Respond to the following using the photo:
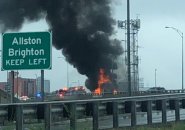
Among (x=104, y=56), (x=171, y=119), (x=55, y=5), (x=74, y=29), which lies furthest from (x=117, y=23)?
(x=171, y=119)

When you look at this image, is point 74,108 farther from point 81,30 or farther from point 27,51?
point 81,30

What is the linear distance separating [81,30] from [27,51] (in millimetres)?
61374

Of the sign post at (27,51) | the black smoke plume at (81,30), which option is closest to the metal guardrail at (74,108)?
the sign post at (27,51)

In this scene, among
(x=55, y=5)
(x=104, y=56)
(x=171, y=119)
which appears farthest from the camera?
(x=104, y=56)

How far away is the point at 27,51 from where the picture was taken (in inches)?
459

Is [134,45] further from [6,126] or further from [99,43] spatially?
[6,126]

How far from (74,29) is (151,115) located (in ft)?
186

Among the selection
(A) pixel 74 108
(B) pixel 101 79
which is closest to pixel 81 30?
(B) pixel 101 79

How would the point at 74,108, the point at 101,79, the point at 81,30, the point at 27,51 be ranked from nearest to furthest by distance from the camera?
the point at 27,51, the point at 74,108, the point at 81,30, the point at 101,79

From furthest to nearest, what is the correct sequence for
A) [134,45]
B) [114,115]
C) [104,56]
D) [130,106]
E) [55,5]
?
[134,45], [104,56], [55,5], [130,106], [114,115]

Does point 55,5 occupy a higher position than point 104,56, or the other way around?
point 55,5

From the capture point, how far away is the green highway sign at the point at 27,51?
38.1 ft

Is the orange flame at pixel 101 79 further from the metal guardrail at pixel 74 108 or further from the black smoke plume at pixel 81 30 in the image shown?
the metal guardrail at pixel 74 108

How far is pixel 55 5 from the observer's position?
214ft
